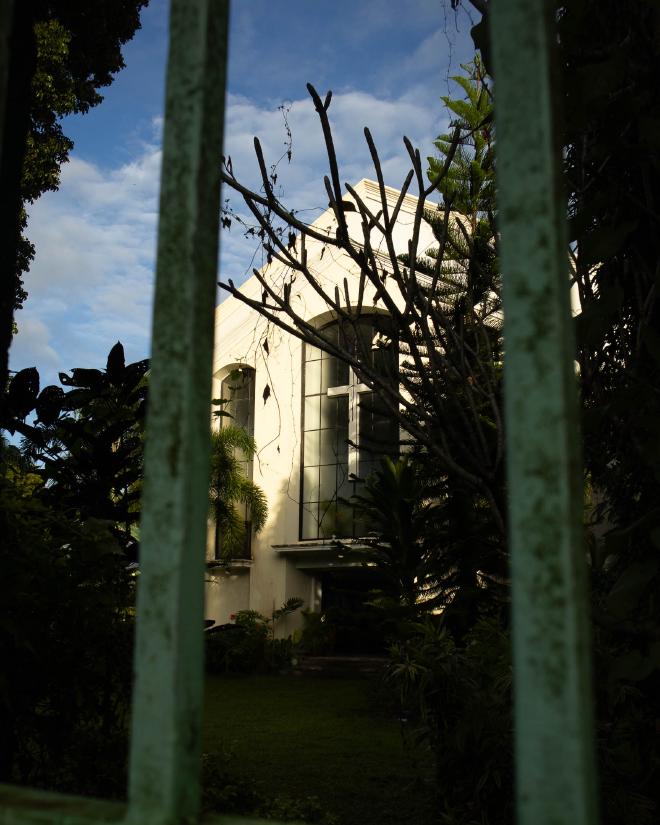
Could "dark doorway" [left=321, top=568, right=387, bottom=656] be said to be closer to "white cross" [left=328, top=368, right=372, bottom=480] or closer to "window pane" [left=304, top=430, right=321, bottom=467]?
"white cross" [left=328, top=368, right=372, bottom=480]

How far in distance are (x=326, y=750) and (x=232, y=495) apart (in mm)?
9402

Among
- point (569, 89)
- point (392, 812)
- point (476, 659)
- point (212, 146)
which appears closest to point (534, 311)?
point (212, 146)

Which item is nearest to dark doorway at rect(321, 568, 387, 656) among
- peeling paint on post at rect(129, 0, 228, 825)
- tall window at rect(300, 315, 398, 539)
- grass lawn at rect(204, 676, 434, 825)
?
tall window at rect(300, 315, 398, 539)

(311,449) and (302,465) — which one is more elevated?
(311,449)

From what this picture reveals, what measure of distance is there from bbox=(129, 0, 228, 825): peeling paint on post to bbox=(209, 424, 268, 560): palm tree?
13441 mm

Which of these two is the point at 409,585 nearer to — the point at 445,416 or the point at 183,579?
the point at 445,416

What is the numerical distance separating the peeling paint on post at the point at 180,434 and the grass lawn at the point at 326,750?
2816 mm

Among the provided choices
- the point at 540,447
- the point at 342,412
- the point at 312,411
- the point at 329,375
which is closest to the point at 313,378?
the point at 329,375

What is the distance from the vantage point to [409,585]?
6.73m

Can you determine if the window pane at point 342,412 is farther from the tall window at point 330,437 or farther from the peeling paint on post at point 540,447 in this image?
the peeling paint on post at point 540,447

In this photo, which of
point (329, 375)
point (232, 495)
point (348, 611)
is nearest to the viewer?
point (348, 611)

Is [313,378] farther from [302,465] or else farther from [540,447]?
[540,447]

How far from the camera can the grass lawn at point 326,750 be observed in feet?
12.5

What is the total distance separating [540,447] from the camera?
63 centimetres
